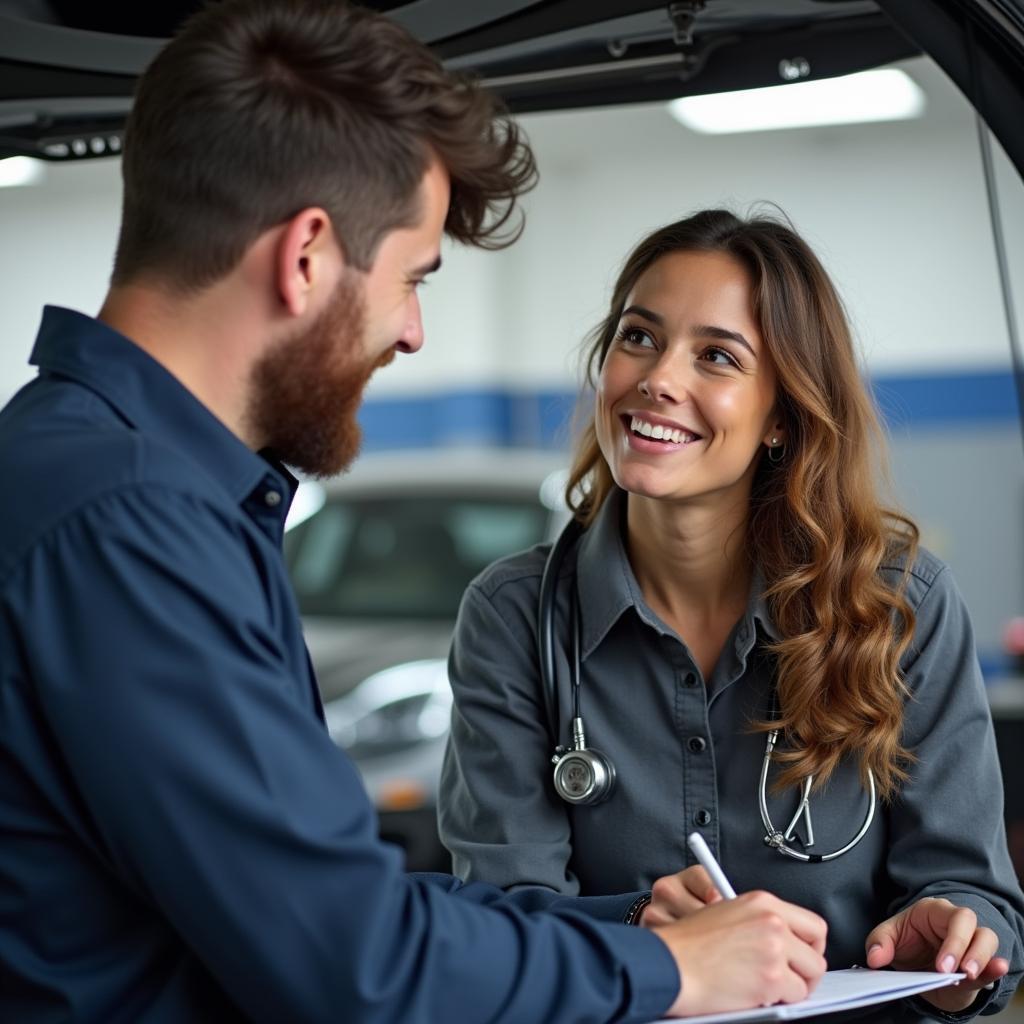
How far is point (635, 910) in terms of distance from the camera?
1746mm

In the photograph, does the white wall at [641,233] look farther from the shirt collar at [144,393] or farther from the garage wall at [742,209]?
the shirt collar at [144,393]

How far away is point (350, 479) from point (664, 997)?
4250mm

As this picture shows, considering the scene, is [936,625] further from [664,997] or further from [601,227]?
[601,227]

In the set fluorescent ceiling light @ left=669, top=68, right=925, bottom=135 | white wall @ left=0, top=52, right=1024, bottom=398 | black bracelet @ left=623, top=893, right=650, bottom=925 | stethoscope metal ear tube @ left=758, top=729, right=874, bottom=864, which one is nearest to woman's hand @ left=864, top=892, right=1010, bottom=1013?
stethoscope metal ear tube @ left=758, top=729, right=874, bottom=864

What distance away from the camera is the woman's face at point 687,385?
1986mm

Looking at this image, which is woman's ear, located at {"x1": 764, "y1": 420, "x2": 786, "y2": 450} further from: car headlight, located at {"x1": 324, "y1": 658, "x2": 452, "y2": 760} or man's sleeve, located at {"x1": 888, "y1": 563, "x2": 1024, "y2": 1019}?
car headlight, located at {"x1": 324, "y1": 658, "x2": 452, "y2": 760}

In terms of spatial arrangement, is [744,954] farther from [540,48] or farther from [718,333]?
[540,48]

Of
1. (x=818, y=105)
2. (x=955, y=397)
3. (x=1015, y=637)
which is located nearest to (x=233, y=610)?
(x=1015, y=637)

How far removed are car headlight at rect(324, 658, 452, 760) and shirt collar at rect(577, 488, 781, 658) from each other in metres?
2.38

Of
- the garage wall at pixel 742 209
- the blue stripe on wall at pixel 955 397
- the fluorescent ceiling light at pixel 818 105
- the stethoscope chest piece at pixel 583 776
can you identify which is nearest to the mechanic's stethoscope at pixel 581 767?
the stethoscope chest piece at pixel 583 776

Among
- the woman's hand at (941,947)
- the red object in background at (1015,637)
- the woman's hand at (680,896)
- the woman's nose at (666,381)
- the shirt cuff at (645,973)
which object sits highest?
the woman's nose at (666,381)

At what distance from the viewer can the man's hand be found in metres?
1.32

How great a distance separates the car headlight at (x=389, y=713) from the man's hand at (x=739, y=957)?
3.06 meters

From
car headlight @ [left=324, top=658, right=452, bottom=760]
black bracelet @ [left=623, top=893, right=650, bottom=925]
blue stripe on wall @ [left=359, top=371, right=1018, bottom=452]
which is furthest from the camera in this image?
blue stripe on wall @ [left=359, top=371, right=1018, bottom=452]
